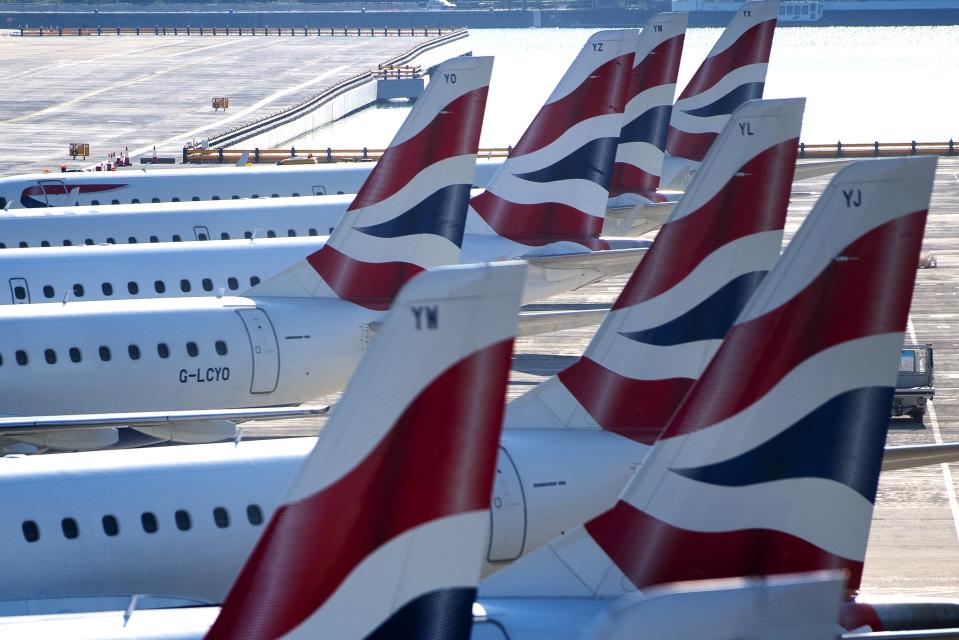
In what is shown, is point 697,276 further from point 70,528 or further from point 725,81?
point 725,81

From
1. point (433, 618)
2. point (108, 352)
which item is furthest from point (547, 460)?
point (108, 352)

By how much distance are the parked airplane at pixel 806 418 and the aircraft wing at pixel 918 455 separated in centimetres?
252

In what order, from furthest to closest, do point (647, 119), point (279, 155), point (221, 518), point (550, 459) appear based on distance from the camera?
point (279, 155)
point (647, 119)
point (550, 459)
point (221, 518)

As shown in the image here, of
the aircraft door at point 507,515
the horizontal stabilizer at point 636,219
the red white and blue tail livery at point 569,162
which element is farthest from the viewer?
the horizontal stabilizer at point 636,219

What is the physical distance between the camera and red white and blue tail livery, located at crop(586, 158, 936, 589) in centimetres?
1132

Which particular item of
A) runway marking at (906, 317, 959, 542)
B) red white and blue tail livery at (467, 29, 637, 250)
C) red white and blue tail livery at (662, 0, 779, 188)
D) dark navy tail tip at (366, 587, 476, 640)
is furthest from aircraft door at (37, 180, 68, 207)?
dark navy tail tip at (366, 587, 476, 640)

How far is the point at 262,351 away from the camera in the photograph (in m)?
25.2

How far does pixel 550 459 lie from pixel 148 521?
4.47 meters

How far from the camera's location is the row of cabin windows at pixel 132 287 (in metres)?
28.5

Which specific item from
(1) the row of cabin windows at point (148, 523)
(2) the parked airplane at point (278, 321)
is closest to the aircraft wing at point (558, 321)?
(2) the parked airplane at point (278, 321)

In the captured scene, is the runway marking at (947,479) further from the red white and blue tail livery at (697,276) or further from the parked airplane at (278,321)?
the red white and blue tail livery at (697,276)

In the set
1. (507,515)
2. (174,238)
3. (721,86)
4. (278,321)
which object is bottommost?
(174,238)

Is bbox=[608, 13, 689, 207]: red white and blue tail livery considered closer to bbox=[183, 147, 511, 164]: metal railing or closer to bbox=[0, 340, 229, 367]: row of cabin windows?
bbox=[0, 340, 229, 367]: row of cabin windows

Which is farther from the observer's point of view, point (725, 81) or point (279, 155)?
point (279, 155)
